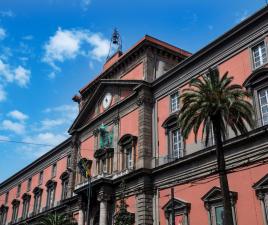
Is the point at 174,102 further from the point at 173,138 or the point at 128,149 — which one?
the point at 128,149

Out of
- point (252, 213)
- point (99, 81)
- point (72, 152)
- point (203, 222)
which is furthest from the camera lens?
point (72, 152)

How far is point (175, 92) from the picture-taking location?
30.6 meters

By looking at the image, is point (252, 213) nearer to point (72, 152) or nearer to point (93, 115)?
point (93, 115)

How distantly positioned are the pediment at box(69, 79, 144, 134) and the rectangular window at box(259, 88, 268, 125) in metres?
11.4

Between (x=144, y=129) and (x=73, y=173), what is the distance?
12.7 meters

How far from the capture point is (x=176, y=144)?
29297 mm

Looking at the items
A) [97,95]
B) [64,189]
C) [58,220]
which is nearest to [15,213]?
[64,189]

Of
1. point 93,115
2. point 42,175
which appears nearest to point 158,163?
point 93,115

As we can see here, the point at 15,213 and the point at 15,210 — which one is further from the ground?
the point at 15,210

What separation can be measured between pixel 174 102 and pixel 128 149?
18.6 ft

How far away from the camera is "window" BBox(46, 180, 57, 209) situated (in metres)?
45.3

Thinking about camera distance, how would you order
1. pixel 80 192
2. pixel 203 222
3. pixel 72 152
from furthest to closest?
pixel 72 152 → pixel 80 192 → pixel 203 222

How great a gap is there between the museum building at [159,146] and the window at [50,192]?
0.61ft

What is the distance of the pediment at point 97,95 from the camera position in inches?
1362
